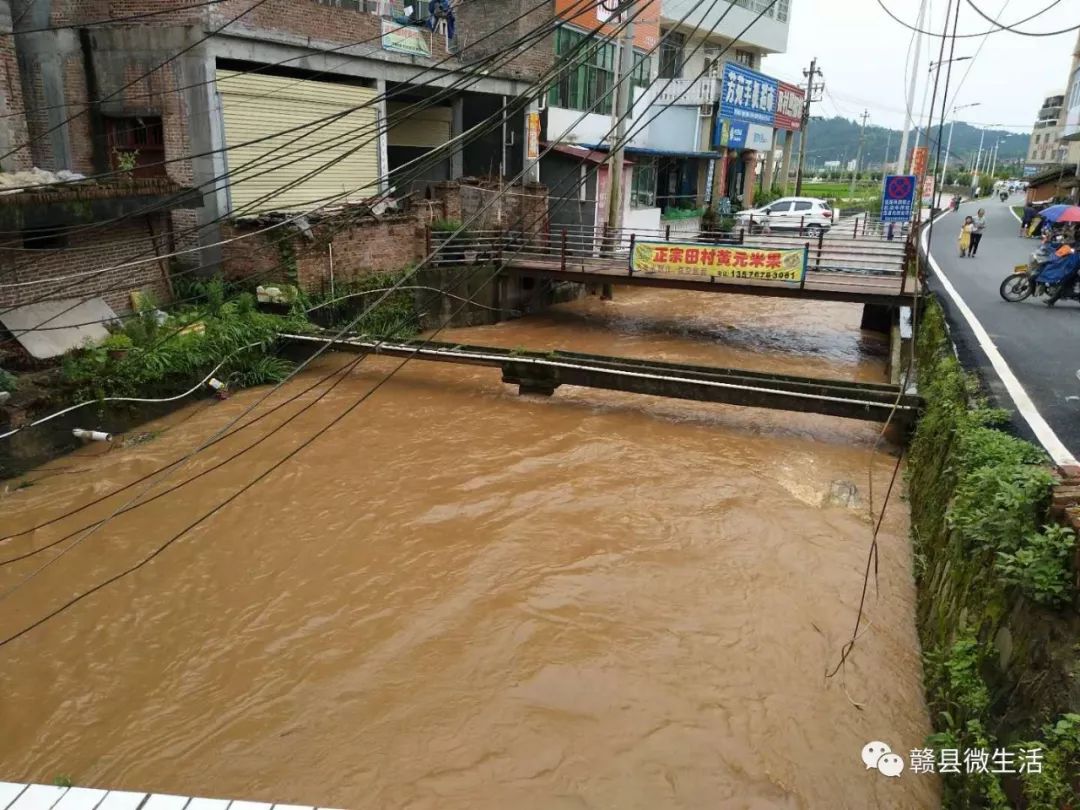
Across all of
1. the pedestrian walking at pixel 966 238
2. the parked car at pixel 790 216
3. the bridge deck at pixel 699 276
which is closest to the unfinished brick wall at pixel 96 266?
the bridge deck at pixel 699 276

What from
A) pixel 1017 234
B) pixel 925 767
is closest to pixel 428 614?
pixel 925 767

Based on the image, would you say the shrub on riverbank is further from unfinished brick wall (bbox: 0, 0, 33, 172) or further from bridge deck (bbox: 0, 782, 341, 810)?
unfinished brick wall (bbox: 0, 0, 33, 172)

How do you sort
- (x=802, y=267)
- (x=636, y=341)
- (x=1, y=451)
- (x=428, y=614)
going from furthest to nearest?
(x=636, y=341)
(x=802, y=267)
(x=1, y=451)
(x=428, y=614)

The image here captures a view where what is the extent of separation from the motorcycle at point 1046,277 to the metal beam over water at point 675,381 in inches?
152

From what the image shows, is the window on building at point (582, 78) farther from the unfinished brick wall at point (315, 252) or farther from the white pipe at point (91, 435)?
the white pipe at point (91, 435)

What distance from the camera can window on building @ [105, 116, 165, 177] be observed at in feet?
50.3

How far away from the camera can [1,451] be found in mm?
9766

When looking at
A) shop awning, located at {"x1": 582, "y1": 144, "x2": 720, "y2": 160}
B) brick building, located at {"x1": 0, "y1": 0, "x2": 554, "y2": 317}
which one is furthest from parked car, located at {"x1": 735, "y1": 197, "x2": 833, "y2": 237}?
brick building, located at {"x1": 0, "y1": 0, "x2": 554, "y2": 317}

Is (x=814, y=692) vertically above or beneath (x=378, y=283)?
beneath

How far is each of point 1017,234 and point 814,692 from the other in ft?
102

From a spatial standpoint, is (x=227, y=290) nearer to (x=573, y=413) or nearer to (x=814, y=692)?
(x=573, y=413)

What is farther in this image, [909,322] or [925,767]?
[909,322]

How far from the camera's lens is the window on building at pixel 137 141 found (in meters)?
15.3

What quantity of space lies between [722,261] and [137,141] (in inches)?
502
